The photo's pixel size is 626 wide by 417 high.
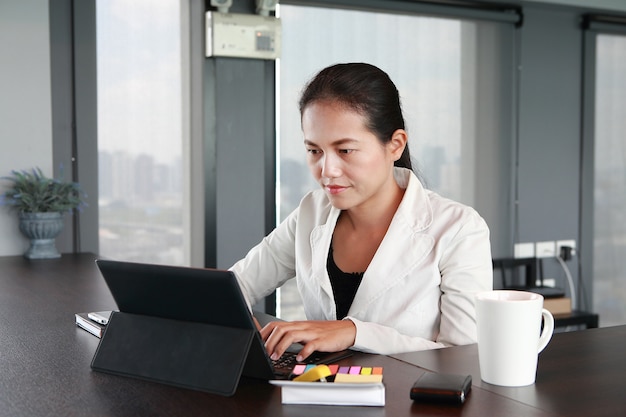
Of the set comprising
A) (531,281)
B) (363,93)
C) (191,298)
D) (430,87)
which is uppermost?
(430,87)

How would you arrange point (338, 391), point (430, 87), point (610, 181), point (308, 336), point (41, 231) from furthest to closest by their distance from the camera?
point (610, 181) < point (430, 87) < point (41, 231) < point (308, 336) < point (338, 391)

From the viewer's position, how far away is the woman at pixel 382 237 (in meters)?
1.69

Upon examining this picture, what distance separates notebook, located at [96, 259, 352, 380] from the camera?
3.83 feet

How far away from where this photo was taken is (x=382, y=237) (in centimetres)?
186

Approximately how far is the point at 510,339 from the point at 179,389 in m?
0.50

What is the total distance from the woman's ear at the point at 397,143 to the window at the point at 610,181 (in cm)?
303

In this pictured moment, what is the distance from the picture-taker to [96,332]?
1595 millimetres

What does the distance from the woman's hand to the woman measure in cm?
16

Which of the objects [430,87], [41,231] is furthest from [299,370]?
[430,87]

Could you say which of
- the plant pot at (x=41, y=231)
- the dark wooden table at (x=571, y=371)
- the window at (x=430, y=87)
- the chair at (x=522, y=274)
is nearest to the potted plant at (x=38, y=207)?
the plant pot at (x=41, y=231)

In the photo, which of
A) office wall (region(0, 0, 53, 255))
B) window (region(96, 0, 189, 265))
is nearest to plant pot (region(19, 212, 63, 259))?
office wall (region(0, 0, 53, 255))

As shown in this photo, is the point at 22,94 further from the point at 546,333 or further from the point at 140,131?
the point at 546,333

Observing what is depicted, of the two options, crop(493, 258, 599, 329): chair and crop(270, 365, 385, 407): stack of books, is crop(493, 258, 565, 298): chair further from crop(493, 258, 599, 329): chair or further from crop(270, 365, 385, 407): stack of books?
crop(270, 365, 385, 407): stack of books

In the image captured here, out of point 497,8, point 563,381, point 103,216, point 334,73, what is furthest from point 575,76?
point 563,381
